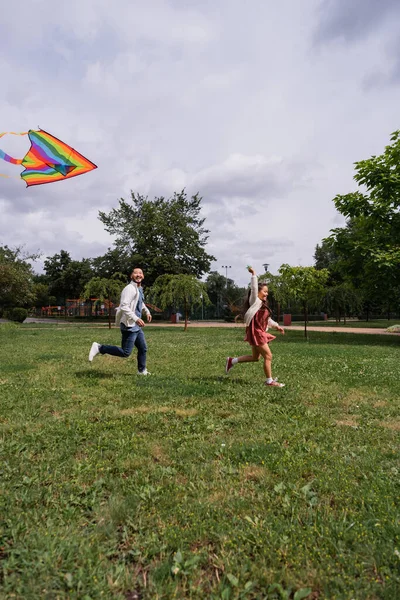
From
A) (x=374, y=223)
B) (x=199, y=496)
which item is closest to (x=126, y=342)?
(x=199, y=496)

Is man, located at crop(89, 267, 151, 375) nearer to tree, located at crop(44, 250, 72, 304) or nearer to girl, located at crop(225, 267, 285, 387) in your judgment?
girl, located at crop(225, 267, 285, 387)

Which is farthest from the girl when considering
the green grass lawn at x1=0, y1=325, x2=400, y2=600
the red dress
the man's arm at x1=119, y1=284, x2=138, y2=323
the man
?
the man's arm at x1=119, y1=284, x2=138, y2=323

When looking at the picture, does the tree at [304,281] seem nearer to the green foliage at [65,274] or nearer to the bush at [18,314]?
the bush at [18,314]

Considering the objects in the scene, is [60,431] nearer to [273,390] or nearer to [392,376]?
[273,390]

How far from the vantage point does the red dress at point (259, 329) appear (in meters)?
6.90

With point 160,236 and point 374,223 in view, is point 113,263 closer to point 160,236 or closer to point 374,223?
point 160,236

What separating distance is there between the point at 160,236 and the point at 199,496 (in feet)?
145

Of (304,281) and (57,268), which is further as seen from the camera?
(57,268)

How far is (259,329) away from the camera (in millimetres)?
6988

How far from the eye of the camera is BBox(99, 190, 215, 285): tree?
146ft

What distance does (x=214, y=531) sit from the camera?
8.37 feet

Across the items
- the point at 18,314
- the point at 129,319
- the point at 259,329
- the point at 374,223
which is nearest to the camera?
the point at 259,329

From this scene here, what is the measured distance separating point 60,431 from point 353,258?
16230 millimetres

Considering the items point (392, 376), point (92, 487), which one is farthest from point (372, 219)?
point (92, 487)
